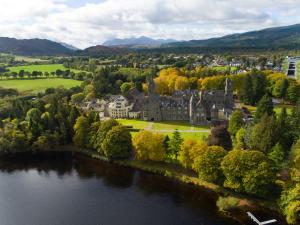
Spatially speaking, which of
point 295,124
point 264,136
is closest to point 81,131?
point 264,136

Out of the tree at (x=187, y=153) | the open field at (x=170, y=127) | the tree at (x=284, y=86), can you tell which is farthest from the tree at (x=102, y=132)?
the tree at (x=284, y=86)

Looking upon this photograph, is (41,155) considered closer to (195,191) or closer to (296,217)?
(195,191)

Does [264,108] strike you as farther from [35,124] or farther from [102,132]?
[35,124]

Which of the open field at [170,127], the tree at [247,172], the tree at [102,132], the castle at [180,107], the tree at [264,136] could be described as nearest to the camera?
the tree at [247,172]

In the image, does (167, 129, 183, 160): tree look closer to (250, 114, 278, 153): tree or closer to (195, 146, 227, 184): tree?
(195, 146, 227, 184): tree

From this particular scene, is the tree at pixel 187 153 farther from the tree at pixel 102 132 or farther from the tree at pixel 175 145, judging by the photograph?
the tree at pixel 102 132

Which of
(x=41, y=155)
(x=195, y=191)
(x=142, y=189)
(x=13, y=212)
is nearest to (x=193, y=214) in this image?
(x=195, y=191)
